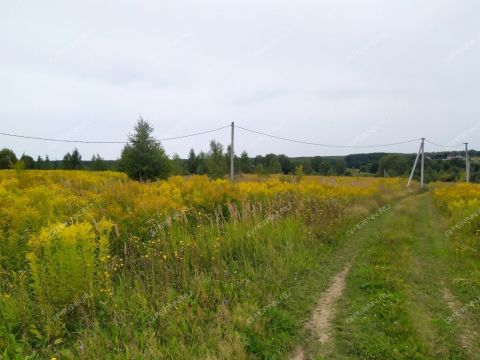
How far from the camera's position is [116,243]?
544 centimetres

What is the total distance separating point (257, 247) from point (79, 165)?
63601 millimetres

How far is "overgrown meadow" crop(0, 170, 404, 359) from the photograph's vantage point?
3350 millimetres

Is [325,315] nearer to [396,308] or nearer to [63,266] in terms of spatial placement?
[396,308]

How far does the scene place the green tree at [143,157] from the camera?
1145 inches

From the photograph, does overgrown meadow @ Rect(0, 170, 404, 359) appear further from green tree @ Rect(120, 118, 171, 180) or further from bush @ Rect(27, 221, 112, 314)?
green tree @ Rect(120, 118, 171, 180)

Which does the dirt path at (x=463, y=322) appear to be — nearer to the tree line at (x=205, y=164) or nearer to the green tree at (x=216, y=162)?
the tree line at (x=205, y=164)

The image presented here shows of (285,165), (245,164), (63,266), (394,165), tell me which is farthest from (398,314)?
(394,165)

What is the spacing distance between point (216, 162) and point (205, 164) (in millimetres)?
3179

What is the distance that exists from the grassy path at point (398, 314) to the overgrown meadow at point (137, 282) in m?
0.67

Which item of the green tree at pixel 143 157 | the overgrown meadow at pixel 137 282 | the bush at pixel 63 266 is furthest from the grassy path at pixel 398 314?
the green tree at pixel 143 157

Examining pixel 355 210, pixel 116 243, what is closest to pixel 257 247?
pixel 116 243

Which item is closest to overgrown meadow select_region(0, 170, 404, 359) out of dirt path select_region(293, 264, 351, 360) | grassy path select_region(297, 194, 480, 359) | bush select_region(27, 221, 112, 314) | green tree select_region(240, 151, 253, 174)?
bush select_region(27, 221, 112, 314)

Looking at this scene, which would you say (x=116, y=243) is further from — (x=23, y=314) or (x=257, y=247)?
(x=257, y=247)

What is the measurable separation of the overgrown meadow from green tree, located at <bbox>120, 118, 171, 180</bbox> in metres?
22.8
